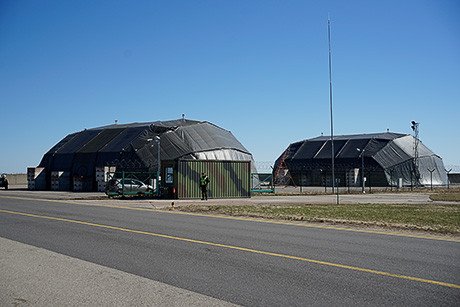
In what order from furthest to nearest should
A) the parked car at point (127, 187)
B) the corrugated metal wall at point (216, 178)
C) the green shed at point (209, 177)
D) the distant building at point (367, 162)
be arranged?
1. the distant building at point (367, 162)
2. the parked car at point (127, 187)
3. the corrugated metal wall at point (216, 178)
4. the green shed at point (209, 177)

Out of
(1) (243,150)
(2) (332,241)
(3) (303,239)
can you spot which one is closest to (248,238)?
(3) (303,239)

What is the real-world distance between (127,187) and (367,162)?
130ft

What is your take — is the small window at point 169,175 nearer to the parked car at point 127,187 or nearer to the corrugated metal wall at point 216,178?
the corrugated metal wall at point 216,178

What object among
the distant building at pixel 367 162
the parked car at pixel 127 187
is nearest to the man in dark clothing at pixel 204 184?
the parked car at pixel 127 187

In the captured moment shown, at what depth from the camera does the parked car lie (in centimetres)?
3004

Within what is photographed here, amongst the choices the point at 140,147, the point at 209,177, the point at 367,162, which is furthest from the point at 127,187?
the point at 367,162

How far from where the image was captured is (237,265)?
25.1 ft

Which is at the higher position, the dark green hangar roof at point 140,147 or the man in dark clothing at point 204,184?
the dark green hangar roof at point 140,147

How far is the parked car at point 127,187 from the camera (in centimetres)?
3004

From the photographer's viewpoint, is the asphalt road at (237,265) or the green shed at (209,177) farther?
the green shed at (209,177)

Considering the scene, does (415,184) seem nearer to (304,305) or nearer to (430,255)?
(430,255)

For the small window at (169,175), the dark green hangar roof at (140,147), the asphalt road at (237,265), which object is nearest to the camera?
the asphalt road at (237,265)

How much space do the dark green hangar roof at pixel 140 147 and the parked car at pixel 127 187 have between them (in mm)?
10883

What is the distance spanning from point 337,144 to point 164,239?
60.3 metres
